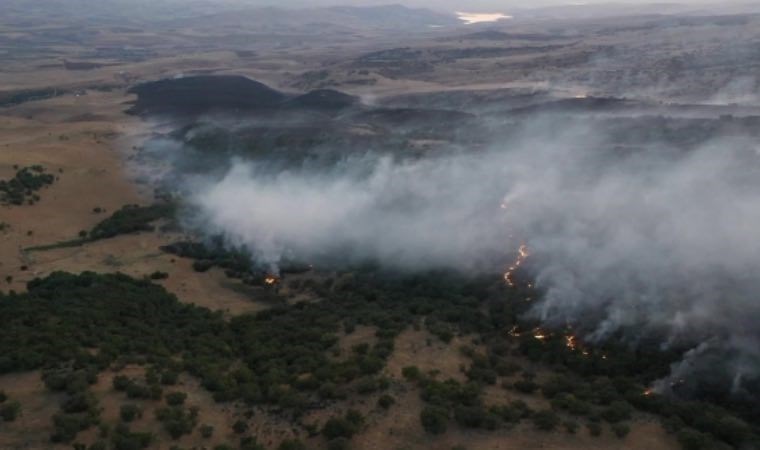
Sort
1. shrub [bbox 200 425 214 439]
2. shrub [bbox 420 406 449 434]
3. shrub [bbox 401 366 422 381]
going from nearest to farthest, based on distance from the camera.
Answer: shrub [bbox 200 425 214 439]
shrub [bbox 420 406 449 434]
shrub [bbox 401 366 422 381]

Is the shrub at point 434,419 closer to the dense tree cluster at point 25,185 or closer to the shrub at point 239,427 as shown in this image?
the shrub at point 239,427

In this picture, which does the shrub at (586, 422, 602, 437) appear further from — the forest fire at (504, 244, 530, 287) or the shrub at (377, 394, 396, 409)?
the forest fire at (504, 244, 530, 287)

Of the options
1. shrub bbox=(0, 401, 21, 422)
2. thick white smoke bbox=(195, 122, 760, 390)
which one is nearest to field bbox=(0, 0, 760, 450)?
shrub bbox=(0, 401, 21, 422)

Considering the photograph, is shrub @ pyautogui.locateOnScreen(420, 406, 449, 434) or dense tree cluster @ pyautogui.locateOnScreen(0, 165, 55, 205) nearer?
shrub @ pyautogui.locateOnScreen(420, 406, 449, 434)

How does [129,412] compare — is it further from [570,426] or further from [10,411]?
[570,426]

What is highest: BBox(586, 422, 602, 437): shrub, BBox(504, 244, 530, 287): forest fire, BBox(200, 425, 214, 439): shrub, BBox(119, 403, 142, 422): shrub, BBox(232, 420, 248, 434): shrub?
BBox(504, 244, 530, 287): forest fire

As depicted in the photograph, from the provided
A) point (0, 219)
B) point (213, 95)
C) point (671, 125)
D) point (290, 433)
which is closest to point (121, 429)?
point (290, 433)
